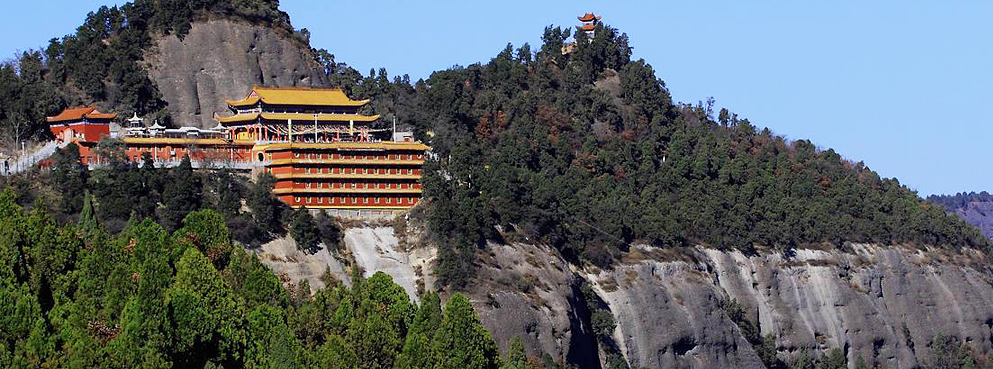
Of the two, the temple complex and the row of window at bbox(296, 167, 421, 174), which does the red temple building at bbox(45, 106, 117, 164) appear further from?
the row of window at bbox(296, 167, 421, 174)

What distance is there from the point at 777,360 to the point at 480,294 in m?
35.9

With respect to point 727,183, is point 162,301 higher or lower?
lower

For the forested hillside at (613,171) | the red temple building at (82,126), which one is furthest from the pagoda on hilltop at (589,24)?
the red temple building at (82,126)

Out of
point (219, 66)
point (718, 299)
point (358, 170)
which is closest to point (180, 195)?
point (358, 170)

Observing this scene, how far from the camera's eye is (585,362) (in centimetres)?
14588

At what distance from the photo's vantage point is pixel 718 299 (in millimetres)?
164125

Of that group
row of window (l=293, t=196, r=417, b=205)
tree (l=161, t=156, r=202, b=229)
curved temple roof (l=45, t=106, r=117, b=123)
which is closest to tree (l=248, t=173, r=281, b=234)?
tree (l=161, t=156, r=202, b=229)

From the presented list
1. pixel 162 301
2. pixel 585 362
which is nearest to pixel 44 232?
pixel 162 301

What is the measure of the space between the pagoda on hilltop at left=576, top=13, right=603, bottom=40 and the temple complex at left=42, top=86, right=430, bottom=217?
1943 inches

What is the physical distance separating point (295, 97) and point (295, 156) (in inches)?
401

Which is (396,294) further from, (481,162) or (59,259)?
(481,162)

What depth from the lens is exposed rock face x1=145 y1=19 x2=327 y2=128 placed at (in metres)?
162

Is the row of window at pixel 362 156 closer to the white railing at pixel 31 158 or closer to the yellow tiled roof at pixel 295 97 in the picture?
the yellow tiled roof at pixel 295 97

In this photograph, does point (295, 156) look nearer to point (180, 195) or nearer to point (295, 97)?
point (295, 97)
